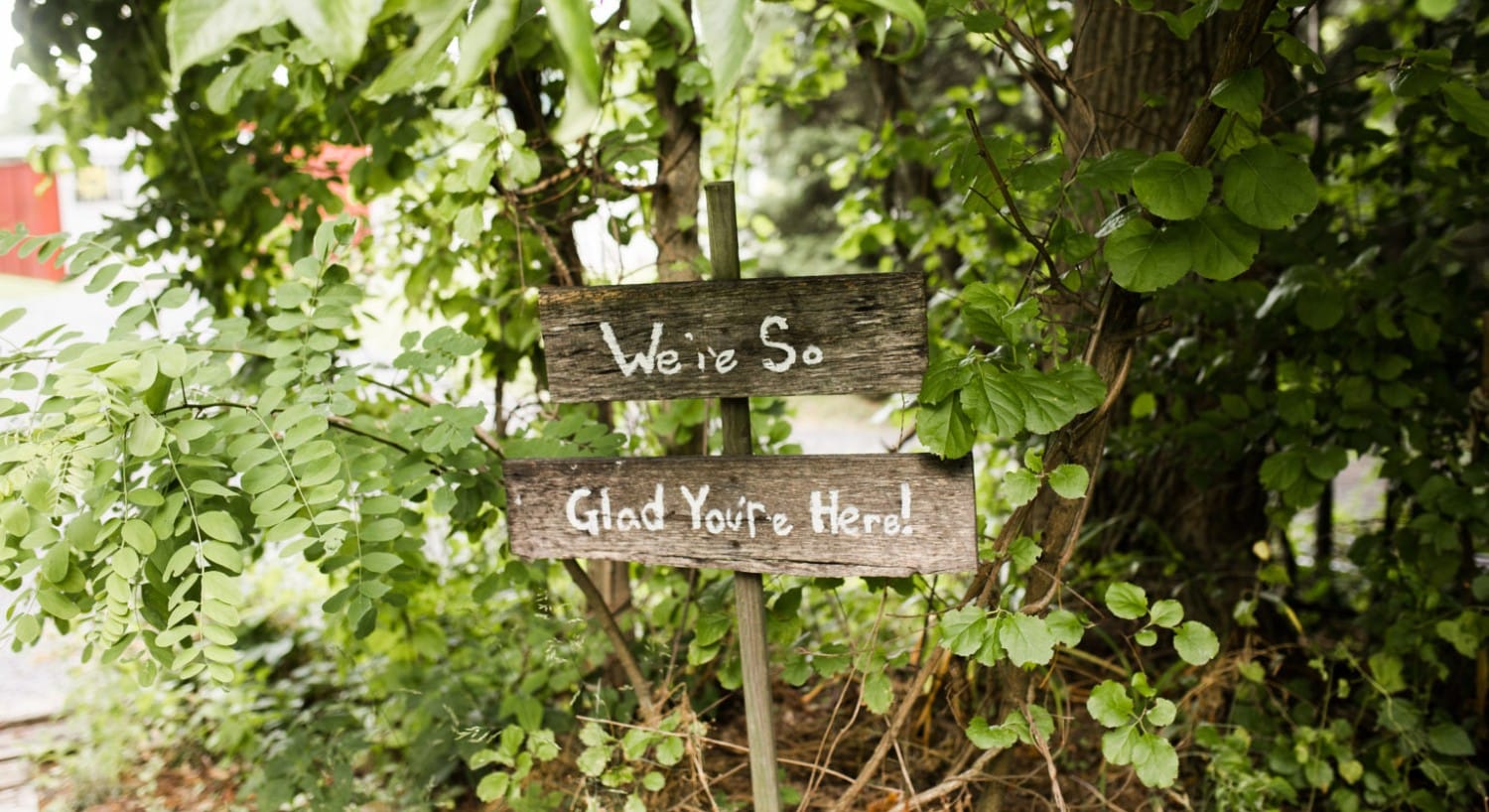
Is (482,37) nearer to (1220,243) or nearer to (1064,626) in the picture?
(1220,243)

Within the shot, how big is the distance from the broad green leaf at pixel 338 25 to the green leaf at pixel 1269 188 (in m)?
1.26

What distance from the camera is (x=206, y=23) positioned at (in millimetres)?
579

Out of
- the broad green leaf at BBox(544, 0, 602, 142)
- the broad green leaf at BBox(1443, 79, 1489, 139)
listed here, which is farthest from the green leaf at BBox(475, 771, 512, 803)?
the broad green leaf at BBox(1443, 79, 1489, 139)

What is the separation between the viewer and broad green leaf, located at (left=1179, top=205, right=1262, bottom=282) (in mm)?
1433

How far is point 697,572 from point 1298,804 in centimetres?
155

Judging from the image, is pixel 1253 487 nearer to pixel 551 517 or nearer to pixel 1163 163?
pixel 1163 163

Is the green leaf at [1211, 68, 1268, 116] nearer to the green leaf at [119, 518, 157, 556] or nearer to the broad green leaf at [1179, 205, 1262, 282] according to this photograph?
the broad green leaf at [1179, 205, 1262, 282]

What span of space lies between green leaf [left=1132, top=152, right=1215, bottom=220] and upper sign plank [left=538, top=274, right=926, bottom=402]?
35cm

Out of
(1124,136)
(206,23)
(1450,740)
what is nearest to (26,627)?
(206,23)

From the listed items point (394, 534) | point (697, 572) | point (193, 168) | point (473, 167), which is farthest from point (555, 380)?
point (193, 168)

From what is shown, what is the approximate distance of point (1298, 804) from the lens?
231 cm

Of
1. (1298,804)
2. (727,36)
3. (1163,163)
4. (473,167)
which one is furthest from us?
(1298,804)

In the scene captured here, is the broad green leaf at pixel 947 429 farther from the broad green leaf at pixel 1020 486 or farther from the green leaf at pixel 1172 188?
the green leaf at pixel 1172 188

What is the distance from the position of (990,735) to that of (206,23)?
1.57 metres
